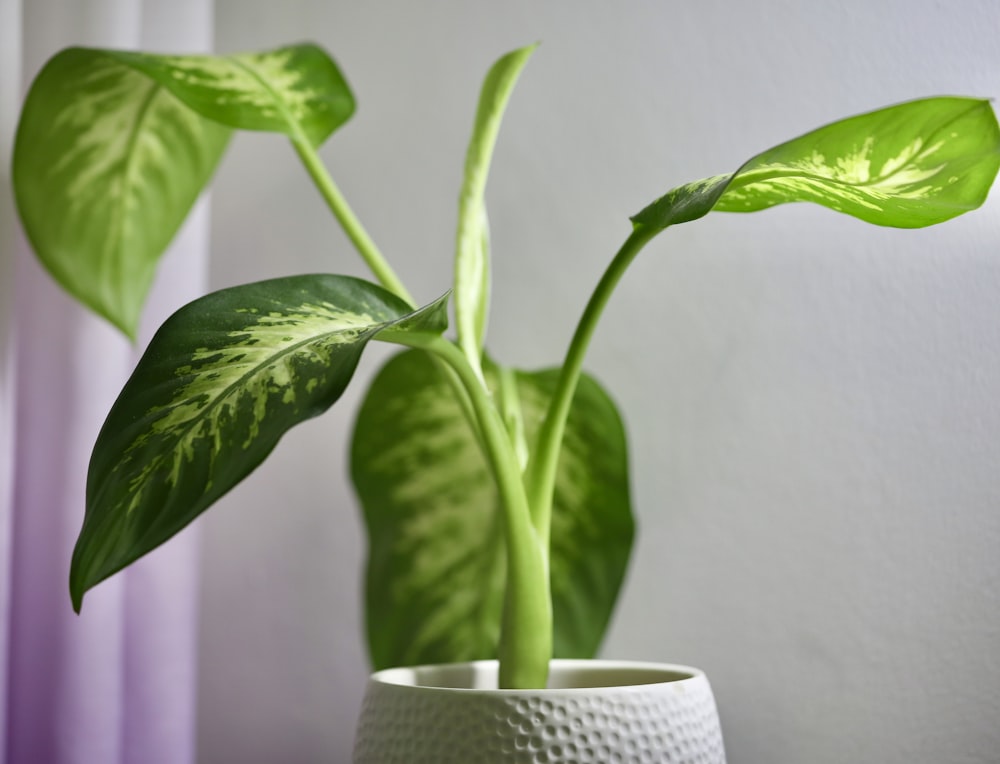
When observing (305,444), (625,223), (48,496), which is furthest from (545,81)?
(48,496)

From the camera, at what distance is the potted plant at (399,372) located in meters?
0.42

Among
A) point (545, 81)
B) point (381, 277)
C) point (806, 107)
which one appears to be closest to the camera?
point (381, 277)

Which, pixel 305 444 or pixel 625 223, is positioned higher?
pixel 625 223

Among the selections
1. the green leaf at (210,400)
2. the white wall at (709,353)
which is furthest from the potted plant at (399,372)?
the white wall at (709,353)

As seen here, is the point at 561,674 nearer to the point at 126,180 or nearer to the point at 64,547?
the point at 64,547

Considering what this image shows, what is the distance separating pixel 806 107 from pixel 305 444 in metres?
0.57

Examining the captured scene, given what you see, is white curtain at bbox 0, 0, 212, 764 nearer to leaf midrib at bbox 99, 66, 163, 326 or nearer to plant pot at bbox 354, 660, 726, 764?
leaf midrib at bbox 99, 66, 163, 326

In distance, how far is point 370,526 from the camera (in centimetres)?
77

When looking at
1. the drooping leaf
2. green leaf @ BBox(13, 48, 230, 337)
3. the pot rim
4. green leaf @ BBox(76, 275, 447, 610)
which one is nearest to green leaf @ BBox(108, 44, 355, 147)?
the drooping leaf

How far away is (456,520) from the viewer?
0.76 m

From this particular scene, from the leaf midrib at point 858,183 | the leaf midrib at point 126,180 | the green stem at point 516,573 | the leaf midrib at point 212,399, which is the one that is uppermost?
the leaf midrib at point 126,180

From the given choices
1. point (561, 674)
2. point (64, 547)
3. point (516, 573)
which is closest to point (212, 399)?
point (516, 573)

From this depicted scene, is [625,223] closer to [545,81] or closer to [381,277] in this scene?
[545,81]

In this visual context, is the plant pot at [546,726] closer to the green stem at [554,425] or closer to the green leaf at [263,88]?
the green stem at [554,425]
